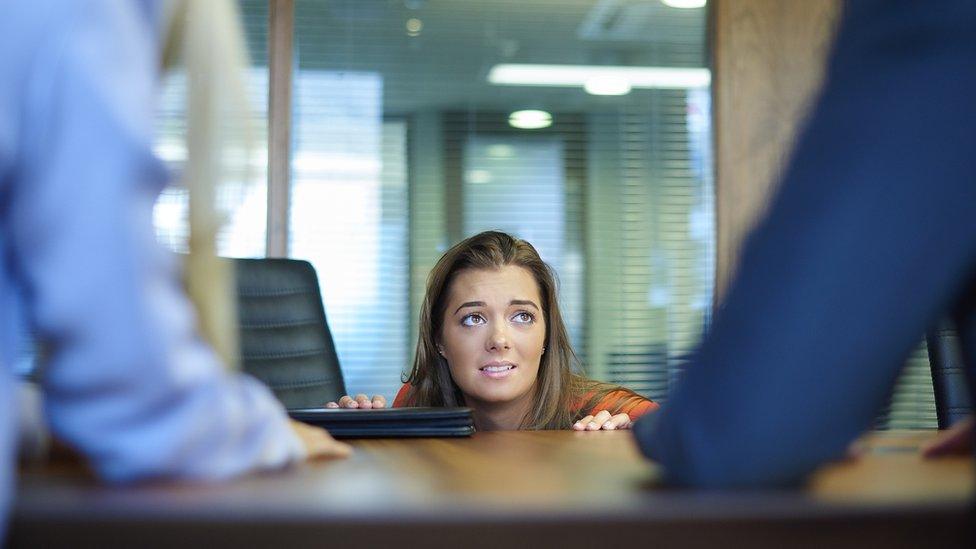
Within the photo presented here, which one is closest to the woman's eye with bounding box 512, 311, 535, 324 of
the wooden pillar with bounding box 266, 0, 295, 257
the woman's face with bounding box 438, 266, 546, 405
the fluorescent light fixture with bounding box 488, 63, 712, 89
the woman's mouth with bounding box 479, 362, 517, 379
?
the woman's face with bounding box 438, 266, 546, 405

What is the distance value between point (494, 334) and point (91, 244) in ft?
5.80

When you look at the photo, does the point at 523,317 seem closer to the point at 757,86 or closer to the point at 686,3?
the point at 757,86

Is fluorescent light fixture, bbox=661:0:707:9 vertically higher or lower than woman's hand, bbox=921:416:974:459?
higher

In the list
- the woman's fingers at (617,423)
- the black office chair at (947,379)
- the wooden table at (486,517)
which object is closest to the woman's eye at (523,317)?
the woman's fingers at (617,423)

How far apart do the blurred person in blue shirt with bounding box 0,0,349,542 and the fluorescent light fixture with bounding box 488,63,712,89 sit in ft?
10.5

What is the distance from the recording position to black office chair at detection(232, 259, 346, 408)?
2.13m

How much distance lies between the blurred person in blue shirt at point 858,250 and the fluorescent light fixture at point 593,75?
3.23 m

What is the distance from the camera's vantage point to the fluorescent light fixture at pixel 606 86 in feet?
12.5

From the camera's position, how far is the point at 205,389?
23.6 inches

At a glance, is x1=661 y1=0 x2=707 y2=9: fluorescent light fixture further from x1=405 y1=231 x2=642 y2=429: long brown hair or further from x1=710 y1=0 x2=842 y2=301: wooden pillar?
x1=405 y1=231 x2=642 y2=429: long brown hair

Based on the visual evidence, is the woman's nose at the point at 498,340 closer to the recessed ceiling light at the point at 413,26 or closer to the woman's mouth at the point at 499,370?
the woman's mouth at the point at 499,370

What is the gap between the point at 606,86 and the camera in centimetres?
381

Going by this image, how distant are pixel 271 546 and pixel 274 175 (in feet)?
9.58

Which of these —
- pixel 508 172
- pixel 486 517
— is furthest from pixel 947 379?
pixel 508 172
